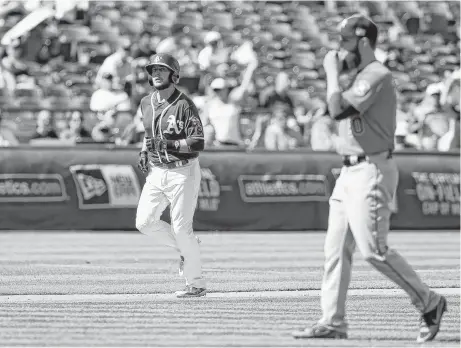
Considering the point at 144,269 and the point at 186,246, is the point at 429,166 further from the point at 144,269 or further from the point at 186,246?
the point at 186,246

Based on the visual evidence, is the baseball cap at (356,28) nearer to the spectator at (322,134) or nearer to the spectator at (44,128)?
the spectator at (44,128)

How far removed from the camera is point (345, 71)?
7.54 metres

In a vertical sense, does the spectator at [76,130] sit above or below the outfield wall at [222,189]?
above

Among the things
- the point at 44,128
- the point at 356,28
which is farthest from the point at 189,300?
the point at 44,128

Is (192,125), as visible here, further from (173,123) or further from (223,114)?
(223,114)

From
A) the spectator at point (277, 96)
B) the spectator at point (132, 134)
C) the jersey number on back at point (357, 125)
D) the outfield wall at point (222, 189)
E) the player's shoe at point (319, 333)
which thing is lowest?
the outfield wall at point (222, 189)

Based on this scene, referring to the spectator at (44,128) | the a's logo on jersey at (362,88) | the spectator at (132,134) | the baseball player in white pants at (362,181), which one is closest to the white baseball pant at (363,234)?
the baseball player in white pants at (362,181)

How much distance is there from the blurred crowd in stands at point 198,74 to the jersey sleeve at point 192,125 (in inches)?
270

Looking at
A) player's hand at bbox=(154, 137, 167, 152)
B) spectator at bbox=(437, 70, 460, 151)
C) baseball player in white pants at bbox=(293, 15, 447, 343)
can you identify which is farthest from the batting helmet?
spectator at bbox=(437, 70, 460, 151)

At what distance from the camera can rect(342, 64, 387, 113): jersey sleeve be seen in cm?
727

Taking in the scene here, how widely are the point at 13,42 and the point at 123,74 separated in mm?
2182

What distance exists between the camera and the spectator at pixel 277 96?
2258 cm

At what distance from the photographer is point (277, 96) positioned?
2275cm

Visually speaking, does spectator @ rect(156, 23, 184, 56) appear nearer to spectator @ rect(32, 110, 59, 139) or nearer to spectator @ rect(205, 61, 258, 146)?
spectator @ rect(205, 61, 258, 146)
